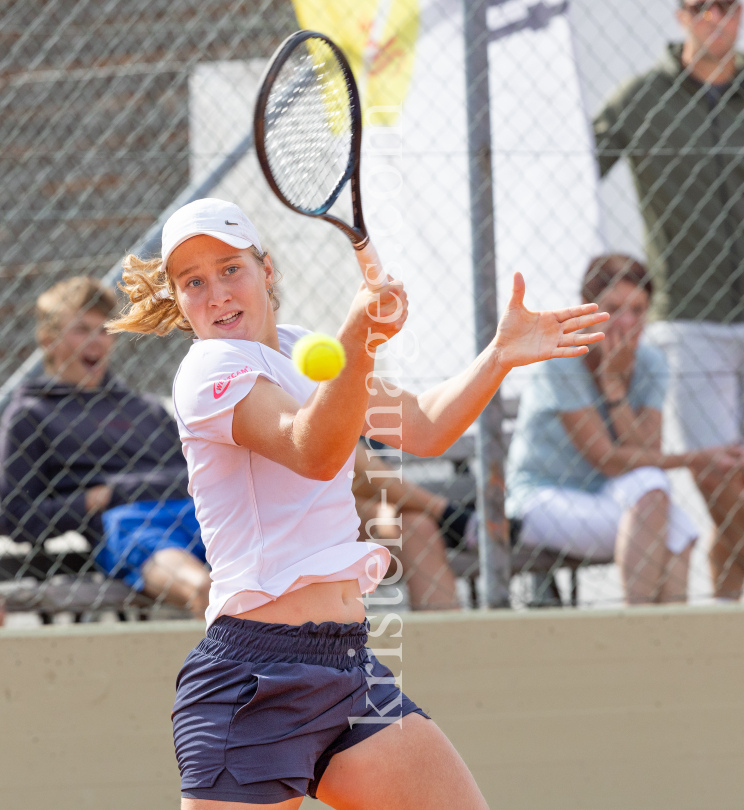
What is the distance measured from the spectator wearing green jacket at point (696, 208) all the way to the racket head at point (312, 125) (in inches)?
68.6

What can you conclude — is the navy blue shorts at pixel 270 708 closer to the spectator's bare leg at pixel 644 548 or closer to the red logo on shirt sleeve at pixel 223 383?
the red logo on shirt sleeve at pixel 223 383

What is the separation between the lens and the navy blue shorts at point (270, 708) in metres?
1.47

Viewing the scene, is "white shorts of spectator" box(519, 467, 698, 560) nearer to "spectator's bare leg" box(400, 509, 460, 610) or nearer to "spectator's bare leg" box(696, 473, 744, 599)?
"spectator's bare leg" box(696, 473, 744, 599)

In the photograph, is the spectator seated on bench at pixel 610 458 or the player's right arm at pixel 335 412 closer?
the player's right arm at pixel 335 412

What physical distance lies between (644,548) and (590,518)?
190mm

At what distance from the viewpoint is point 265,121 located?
1543 millimetres

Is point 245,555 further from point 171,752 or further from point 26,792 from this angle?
point 26,792

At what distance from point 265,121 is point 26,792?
2.16 metres

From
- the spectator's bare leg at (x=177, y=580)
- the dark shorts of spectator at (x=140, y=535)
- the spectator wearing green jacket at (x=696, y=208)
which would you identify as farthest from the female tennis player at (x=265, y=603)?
the spectator wearing green jacket at (x=696, y=208)

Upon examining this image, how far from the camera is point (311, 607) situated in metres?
1.56

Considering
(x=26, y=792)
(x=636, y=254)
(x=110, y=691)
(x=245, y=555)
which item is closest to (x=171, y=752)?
(x=110, y=691)

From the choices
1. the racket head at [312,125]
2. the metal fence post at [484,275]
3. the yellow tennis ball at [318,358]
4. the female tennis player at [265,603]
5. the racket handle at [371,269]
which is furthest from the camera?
the metal fence post at [484,275]

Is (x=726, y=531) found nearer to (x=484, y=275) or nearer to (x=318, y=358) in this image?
(x=484, y=275)

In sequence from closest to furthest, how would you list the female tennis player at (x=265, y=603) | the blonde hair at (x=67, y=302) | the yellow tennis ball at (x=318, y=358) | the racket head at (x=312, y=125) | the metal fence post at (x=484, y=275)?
1. the yellow tennis ball at (x=318, y=358)
2. the female tennis player at (x=265, y=603)
3. the racket head at (x=312, y=125)
4. the metal fence post at (x=484, y=275)
5. the blonde hair at (x=67, y=302)
